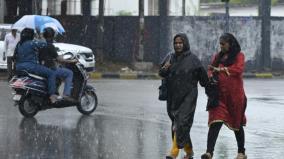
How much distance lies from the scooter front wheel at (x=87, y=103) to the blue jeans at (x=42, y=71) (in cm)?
90

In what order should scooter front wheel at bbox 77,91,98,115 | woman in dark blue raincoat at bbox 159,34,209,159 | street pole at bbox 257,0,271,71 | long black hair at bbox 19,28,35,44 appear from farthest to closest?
street pole at bbox 257,0,271,71, scooter front wheel at bbox 77,91,98,115, long black hair at bbox 19,28,35,44, woman in dark blue raincoat at bbox 159,34,209,159

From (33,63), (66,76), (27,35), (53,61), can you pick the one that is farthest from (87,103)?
(27,35)

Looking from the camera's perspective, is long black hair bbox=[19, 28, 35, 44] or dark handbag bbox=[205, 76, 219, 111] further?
long black hair bbox=[19, 28, 35, 44]

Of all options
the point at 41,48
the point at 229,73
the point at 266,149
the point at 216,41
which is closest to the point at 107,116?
the point at 41,48

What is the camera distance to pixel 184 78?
33.2ft

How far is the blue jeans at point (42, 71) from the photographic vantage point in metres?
14.7

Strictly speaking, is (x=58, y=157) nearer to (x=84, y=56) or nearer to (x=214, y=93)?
(x=214, y=93)

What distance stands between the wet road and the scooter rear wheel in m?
0.14

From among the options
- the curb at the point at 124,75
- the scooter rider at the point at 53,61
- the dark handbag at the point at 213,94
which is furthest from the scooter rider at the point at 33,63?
the curb at the point at 124,75

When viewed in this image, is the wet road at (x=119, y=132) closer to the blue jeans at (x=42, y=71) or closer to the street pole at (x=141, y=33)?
the blue jeans at (x=42, y=71)

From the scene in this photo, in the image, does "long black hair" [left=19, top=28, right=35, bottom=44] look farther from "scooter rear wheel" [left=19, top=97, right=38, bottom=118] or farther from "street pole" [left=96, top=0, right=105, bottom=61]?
"street pole" [left=96, top=0, right=105, bottom=61]

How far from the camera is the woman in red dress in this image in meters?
10.3

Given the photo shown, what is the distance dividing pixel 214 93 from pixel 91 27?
2262 centimetres

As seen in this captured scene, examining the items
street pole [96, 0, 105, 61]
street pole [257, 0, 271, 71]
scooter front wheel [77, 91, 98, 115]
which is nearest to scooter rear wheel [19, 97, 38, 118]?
scooter front wheel [77, 91, 98, 115]
